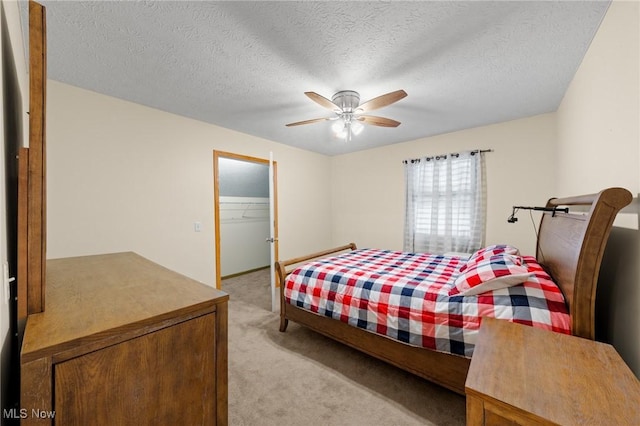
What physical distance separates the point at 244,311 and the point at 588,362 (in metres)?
3.05

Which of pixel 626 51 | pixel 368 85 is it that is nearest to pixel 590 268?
pixel 626 51

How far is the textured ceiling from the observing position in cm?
146

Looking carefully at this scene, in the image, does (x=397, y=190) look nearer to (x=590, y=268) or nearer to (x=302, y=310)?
(x=302, y=310)

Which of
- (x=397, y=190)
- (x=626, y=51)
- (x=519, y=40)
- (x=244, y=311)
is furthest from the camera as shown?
(x=397, y=190)

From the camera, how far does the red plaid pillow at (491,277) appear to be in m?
1.58

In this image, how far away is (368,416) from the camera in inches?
63.4

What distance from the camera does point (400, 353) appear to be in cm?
188

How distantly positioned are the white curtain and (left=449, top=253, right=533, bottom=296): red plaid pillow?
1.84 metres

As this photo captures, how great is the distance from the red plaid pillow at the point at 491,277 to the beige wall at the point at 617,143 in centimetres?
37

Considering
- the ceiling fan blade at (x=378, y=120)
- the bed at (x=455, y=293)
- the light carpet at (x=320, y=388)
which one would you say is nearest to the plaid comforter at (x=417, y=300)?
the bed at (x=455, y=293)

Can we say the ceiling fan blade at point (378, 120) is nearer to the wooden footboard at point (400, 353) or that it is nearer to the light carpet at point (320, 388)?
the wooden footboard at point (400, 353)

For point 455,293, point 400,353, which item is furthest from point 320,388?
point 455,293

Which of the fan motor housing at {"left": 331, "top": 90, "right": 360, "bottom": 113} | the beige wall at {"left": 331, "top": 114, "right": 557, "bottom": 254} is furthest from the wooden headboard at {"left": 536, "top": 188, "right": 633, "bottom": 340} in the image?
the beige wall at {"left": 331, "top": 114, "right": 557, "bottom": 254}

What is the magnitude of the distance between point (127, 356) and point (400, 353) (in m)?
1.73
